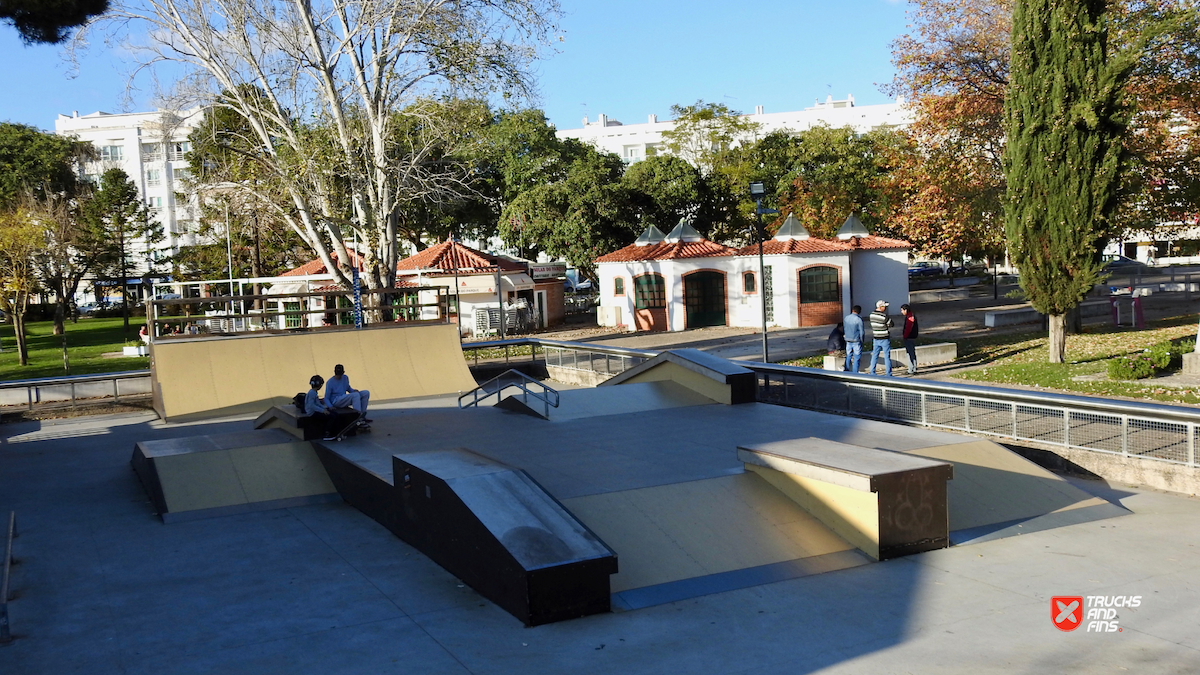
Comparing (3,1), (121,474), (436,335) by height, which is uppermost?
(3,1)

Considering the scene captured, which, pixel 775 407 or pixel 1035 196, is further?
pixel 1035 196

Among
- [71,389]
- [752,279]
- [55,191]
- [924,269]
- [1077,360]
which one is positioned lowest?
[1077,360]

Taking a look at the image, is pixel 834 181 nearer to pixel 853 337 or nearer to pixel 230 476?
pixel 853 337

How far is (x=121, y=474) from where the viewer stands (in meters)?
13.0

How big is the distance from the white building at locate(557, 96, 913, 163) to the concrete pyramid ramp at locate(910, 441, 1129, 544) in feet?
352

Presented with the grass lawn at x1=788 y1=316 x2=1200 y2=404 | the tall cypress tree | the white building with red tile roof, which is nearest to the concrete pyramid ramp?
the grass lawn at x1=788 y1=316 x2=1200 y2=404

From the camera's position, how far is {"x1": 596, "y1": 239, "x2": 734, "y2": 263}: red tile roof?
3525cm

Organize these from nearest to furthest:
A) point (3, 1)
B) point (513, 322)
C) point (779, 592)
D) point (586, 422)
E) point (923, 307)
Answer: point (779, 592) → point (3, 1) → point (586, 422) → point (513, 322) → point (923, 307)

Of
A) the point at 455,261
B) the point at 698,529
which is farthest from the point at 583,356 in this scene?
the point at 455,261

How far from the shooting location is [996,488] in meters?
8.98

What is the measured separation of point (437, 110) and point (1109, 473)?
19.7 m

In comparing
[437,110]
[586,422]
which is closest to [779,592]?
[586,422]

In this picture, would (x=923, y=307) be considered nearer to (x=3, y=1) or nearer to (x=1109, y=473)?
(x=1109, y=473)

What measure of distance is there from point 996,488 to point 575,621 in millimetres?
4677
